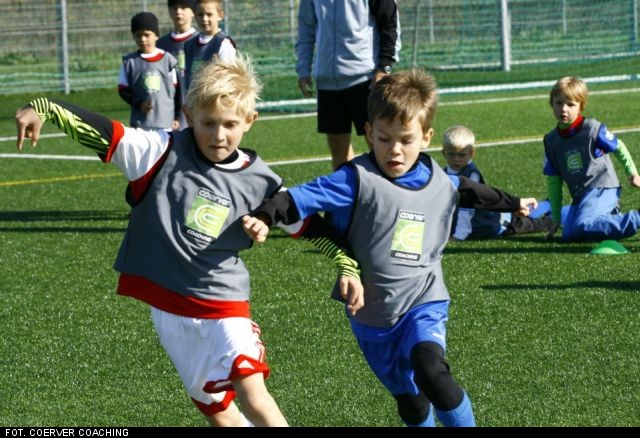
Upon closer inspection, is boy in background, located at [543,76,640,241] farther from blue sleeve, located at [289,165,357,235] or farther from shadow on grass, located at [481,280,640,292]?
blue sleeve, located at [289,165,357,235]

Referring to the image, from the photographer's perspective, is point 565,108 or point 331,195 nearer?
point 331,195

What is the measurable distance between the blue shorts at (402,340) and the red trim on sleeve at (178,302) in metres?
0.52

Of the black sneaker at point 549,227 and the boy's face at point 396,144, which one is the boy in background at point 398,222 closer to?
the boy's face at point 396,144

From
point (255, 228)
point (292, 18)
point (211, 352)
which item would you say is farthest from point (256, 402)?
point (292, 18)

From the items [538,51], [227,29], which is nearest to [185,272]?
[227,29]

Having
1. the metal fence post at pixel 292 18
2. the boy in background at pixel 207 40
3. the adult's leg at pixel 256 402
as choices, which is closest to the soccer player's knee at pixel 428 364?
the adult's leg at pixel 256 402

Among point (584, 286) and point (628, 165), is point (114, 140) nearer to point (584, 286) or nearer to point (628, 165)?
point (584, 286)

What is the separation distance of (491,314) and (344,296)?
2.52 m

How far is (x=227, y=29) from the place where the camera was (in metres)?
24.1

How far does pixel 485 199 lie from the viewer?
4758 mm

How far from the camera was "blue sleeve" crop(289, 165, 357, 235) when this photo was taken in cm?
446

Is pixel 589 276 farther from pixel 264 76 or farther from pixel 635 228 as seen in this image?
pixel 264 76

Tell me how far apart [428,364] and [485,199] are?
0.73 meters

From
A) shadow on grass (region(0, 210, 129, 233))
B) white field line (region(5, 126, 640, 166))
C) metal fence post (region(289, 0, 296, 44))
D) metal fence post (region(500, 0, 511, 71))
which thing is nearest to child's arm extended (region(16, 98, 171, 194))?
shadow on grass (region(0, 210, 129, 233))
